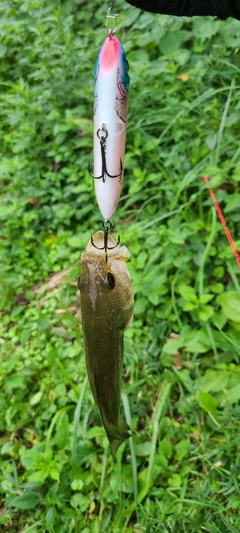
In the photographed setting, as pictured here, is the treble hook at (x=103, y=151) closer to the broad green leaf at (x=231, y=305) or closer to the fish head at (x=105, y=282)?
the fish head at (x=105, y=282)

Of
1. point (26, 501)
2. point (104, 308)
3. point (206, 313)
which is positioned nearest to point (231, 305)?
point (206, 313)

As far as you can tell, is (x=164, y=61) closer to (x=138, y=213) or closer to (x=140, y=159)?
(x=140, y=159)

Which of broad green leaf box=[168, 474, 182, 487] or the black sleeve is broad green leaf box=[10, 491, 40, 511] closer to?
broad green leaf box=[168, 474, 182, 487]

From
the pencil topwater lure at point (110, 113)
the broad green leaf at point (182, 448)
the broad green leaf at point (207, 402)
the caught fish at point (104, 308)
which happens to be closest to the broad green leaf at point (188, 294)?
→ the broad green leaf at point (207, 402)

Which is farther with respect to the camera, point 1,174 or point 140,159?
point 1,174

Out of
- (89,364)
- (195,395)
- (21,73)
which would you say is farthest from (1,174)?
(89,364)

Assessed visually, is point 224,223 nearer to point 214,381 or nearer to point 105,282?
point 214,381

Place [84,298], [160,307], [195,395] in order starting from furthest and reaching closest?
[160,307]
[195,395]
[84,298]
